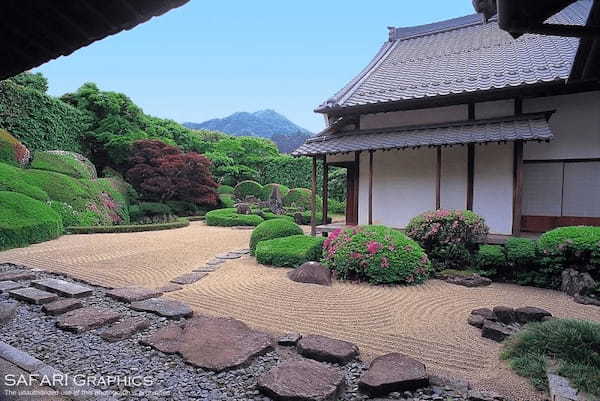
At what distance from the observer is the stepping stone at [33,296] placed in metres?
4.11

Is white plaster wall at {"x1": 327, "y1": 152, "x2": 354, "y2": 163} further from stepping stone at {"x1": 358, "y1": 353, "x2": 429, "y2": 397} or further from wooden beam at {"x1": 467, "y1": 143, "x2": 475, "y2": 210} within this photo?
stepping stone at {"x1": 358, "y1": 353, "x2": 429, "y2": 397}

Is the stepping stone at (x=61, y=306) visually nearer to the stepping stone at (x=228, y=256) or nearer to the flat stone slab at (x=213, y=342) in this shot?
the flat stone slab at (x=213, y=342)

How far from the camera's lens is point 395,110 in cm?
842

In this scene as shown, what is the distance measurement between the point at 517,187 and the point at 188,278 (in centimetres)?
622

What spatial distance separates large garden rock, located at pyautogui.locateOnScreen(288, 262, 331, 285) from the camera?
5324 millimetres

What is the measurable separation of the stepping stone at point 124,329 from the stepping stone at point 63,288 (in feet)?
4.24

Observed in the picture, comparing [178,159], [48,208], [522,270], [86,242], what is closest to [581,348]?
[522,270]

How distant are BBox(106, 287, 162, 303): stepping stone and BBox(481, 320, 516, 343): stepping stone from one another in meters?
3.90

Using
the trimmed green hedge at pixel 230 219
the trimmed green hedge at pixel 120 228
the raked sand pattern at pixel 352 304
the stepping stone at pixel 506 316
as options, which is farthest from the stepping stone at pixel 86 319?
the trimmed green hedge at pixel 230 219

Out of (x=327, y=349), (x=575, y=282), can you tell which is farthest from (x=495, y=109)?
(x=327, y=349)

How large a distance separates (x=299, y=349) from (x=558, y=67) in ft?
24.6

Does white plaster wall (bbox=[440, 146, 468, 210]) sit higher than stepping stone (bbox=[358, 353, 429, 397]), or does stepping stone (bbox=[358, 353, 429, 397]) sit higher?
white plaster wall (bbox=[440, 146, 468, 210])

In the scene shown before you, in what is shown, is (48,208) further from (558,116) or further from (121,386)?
(558,116)

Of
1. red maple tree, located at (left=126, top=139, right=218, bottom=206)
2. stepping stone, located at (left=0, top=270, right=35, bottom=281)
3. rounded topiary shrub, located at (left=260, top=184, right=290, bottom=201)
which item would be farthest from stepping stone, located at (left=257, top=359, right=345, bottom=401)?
rounded topiary shrub, located at (left=260, top=184, right=290, bottom=201)
